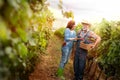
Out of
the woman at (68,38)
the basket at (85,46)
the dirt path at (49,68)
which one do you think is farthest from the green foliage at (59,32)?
the basket at (85,46)

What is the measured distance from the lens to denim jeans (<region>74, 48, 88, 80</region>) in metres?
8.70

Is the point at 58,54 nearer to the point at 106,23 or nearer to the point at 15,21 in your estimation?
the point at 106,23

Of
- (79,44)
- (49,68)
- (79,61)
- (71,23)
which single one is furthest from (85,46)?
(49,68)

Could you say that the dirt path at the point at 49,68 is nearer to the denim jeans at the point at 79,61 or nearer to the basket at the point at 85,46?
the denim jeans at the point at 79,61

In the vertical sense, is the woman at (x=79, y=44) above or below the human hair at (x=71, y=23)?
below

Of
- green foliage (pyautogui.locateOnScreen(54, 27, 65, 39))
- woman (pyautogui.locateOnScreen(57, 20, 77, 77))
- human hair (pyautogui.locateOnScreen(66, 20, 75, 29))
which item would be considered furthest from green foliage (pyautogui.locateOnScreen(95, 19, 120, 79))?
green foliage (pyautogui.locateOnScreen(54, 27, 65, 39))

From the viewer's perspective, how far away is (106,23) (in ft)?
30.3

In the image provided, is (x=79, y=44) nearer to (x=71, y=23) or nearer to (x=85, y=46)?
(x=85, y=46)

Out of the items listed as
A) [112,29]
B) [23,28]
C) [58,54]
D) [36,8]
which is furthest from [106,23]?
[23,28]

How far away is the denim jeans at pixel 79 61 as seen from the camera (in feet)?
28.5

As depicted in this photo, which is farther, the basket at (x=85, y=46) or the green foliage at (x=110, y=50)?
the basket at (x=85, y=46)

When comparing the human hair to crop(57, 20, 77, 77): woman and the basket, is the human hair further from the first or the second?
the basket

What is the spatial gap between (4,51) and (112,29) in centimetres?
699

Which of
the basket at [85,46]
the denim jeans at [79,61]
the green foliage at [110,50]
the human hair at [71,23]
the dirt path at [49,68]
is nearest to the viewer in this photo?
the green foliage at [110,50]
